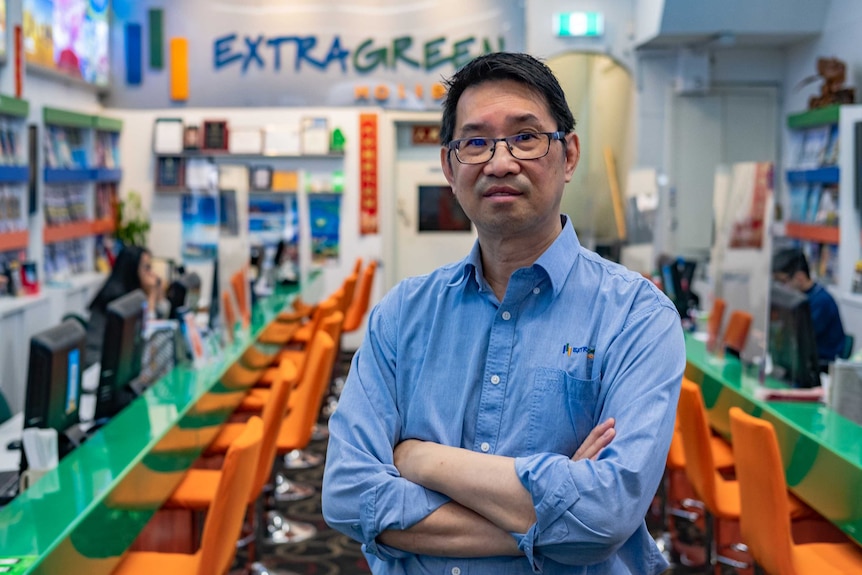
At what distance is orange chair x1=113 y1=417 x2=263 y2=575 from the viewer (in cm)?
280

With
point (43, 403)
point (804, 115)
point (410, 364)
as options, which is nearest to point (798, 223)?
point (804, 115)

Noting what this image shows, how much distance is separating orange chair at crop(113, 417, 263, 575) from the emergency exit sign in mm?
8619

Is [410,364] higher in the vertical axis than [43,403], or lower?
higher

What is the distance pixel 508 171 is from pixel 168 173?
989 cm

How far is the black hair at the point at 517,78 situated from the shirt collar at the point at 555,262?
0.18 metres

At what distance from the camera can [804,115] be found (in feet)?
30.4

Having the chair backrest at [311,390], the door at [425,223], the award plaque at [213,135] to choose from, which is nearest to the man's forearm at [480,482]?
the chair backrest at [311,390]

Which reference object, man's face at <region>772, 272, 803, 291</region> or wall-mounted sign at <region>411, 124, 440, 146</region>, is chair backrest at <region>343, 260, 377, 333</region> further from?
man's face at <region>772, 272, 803, 291</region>

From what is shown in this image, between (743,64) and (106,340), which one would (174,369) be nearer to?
(106,340)

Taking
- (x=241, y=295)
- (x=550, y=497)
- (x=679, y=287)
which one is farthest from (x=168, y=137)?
(x=550, y=497)

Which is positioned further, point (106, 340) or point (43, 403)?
point (106, 340)

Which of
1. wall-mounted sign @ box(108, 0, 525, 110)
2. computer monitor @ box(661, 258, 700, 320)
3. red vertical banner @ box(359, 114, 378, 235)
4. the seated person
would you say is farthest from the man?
wall-mounted sign @ box(108, 0, 525, 110)

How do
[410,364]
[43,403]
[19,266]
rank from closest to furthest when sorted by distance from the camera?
[410,364], [43,403], [19,266]

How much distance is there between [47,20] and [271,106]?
116 inches
